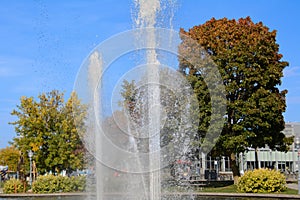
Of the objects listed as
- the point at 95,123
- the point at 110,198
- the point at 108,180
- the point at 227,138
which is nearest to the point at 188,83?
the point at 227,138

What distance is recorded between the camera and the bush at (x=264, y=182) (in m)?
22.5

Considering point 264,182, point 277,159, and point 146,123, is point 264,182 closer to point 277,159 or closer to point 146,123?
point 146,123

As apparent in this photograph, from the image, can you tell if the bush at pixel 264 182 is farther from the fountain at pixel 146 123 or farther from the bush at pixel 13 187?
the bush at pixel 13 187

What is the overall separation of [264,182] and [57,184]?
1235 centimetres

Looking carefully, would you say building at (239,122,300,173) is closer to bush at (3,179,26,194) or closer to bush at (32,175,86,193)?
bush at (32,175,86,193)

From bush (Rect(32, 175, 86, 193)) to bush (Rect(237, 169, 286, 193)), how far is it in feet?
33.1

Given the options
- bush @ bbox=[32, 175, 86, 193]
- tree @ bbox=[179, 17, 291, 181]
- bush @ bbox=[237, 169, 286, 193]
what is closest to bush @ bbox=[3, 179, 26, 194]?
bush @ bbox=[32, 175, 86, 193]

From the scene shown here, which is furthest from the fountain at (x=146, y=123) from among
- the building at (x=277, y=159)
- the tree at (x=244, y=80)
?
the building at (x=277, y=159)

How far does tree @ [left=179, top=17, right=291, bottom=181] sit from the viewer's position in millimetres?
26797

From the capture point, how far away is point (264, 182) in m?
Result: 22.6

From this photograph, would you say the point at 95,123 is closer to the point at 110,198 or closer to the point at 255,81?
the point at 110,198

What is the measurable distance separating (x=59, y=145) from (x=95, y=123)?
12427mm

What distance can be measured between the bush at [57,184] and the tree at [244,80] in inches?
322

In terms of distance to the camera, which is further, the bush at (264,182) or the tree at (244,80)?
the tree at (244,80)
